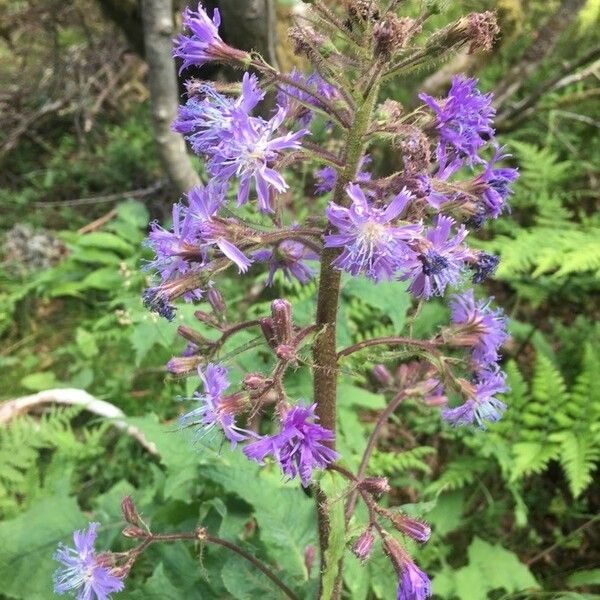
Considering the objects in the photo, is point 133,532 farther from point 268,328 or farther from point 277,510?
point 268,328

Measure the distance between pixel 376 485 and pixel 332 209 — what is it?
739mm

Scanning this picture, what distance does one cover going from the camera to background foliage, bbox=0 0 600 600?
8.80ft

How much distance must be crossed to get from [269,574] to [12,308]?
3247mm

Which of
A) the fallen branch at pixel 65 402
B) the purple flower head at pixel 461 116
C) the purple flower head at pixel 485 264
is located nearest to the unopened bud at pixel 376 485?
the purple flower head at pixel 485 264

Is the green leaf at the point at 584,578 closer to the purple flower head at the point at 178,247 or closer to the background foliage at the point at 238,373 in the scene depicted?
the background foliage at the point at 238,373

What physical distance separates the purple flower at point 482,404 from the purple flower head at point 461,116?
71 cm

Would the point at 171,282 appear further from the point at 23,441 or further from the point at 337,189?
the point at 23,441

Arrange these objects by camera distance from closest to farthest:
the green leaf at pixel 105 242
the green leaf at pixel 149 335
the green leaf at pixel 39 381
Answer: the green leaf at pixel 149 335
the green leaf at pixel 39 381
the green leaf at pixel 105 242

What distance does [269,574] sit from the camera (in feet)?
7.03

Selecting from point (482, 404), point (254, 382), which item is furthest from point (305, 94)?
point (482, 404)

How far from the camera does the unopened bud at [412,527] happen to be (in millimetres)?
1779

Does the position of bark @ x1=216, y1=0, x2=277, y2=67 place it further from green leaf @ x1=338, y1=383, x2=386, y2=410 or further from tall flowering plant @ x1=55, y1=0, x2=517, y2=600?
tall flowering plant @ x1=55, y1=0, x2=517, y2=600

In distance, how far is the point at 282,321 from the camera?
174 cm

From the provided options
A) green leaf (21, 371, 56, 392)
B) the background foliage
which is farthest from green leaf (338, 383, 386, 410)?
green leaf (21, 371, 56, 392)
